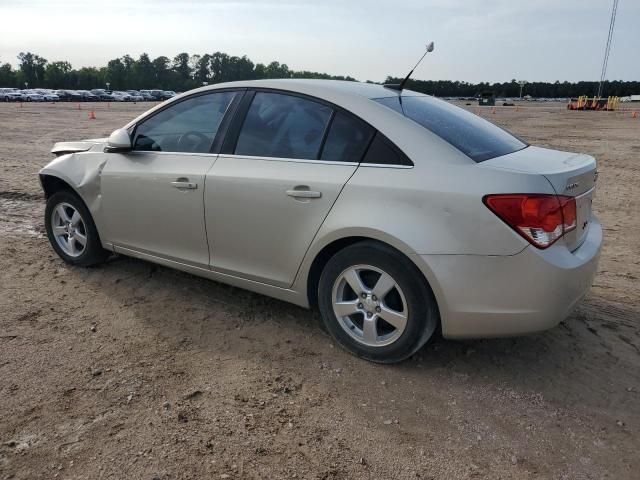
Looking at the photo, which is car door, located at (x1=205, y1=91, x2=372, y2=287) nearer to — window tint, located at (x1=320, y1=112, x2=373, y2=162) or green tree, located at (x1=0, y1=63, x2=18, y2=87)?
window tint, located at (x1=320, y1=112, x2=373, y2=162)

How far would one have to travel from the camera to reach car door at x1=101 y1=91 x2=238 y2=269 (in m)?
3.79

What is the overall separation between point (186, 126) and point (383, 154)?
A: 1.72m

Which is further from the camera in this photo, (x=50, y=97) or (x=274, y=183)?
(x=50, y=97)

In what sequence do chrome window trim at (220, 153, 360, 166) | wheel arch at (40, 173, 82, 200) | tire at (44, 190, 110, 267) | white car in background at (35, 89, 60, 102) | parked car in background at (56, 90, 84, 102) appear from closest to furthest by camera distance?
chrome window trim at (220, 153, 360, 166) → tire at (44, 190, 110, 267) → wheel arch at (40, 173, 82, 200) → white car in background at (35, 89, 60, 102) → parked car in background at (56, 90, 84, 102)

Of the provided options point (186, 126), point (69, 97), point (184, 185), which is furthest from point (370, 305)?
point (69, 97)

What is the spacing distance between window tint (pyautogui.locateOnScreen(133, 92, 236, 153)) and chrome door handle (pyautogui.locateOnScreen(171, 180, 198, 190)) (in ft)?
0.87

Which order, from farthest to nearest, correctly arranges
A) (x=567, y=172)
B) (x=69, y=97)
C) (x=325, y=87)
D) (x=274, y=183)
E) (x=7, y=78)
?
1. (x=7, y=78)
2. (x=69, y=97)
3. (x=325, y=87)
4. (x=274, y=183)
5. (x=567, y=172)

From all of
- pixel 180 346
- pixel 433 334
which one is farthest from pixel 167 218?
pixel 433 334

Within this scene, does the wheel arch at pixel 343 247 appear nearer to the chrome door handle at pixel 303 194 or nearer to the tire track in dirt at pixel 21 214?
the chrome door handle at pixel 303 194

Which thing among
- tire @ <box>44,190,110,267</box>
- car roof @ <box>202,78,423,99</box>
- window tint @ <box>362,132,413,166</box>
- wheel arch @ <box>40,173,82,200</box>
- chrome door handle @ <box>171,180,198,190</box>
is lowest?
tire @ <box>44,190,110,267</box>

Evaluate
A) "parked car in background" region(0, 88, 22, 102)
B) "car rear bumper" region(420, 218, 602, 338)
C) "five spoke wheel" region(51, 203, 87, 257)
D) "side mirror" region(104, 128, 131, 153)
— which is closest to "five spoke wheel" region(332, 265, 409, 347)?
"car rear bumper" region(420, 218, 602, 338)

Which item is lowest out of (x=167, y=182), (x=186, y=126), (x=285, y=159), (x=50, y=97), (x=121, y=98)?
(x=121, y=98)

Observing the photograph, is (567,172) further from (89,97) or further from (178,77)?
(178,77)

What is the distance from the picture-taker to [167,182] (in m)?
3.86
